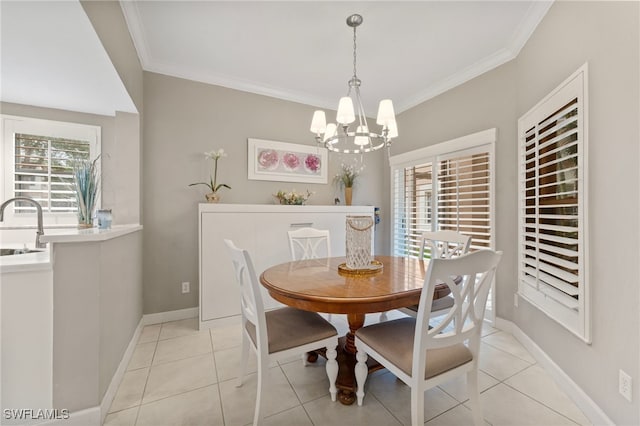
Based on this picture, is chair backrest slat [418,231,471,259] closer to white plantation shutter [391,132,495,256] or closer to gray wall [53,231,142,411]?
white plantation shutter [391,132,495,256]

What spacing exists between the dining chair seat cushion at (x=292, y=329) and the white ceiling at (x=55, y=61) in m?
1.91

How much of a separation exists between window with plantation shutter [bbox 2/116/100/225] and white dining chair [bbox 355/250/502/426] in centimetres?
324

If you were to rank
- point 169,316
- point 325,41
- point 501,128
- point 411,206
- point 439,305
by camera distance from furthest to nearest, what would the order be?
point 411,206
point 169,316
point 501,128
point 325,41
point 439,305

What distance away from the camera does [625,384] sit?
1.28 m

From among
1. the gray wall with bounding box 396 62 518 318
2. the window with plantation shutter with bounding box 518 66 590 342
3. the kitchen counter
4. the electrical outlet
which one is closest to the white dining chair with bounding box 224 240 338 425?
Result: the kitchen counter

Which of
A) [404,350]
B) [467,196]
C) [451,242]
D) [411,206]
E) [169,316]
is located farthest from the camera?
[411,206]

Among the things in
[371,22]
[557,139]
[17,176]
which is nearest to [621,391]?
[557,139]

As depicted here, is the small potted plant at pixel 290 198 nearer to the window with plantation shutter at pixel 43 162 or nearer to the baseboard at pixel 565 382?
the window with plantation shutter at pixel 43 162

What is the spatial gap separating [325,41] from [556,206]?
2270 mm

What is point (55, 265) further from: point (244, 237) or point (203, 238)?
point (244, 237)

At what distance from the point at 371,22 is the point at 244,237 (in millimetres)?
2273

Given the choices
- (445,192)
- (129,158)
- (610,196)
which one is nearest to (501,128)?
(445,192)

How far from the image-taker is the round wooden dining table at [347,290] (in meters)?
1.30

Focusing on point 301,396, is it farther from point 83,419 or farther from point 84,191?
point 84,191
